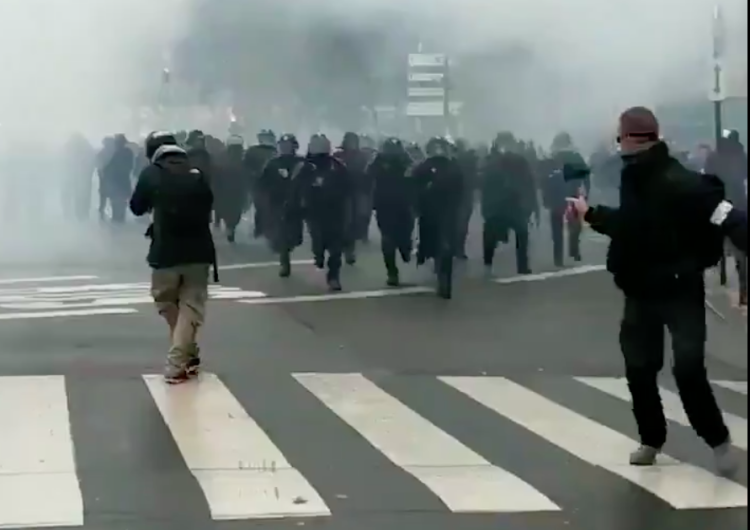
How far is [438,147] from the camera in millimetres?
8211

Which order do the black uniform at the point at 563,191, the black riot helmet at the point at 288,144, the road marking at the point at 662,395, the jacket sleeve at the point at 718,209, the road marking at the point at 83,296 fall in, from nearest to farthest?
1. the jacket sleeve at the point at 718,209
2. the road marking at the point at 662,395
3. the black uniform at the point at 563,191
4. the black riot helmet at the point at 288,144
5. the road marking at the point at 83,296

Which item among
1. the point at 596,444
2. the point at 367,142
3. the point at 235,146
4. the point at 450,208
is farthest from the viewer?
the point at 450,208

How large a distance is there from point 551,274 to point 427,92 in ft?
5.30

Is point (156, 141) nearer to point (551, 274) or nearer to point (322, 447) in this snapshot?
point (322, 447)

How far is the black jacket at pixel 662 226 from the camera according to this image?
190 inches

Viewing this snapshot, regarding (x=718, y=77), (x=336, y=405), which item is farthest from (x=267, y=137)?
(x=718, y=77)

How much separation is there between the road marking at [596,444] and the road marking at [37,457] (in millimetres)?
2053

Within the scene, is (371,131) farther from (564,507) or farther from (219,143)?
(564,507)

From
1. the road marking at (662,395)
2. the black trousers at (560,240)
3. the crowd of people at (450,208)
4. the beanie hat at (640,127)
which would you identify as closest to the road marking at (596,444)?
the crowd of people at (450,208)

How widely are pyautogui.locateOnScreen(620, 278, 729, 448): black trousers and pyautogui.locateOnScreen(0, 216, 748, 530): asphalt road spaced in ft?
0.37

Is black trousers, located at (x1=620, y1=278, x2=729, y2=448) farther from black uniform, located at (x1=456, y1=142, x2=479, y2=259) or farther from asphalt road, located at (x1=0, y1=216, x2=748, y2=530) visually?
black uniform, located at (x1=456, y1=142, x2=479, y2=259)

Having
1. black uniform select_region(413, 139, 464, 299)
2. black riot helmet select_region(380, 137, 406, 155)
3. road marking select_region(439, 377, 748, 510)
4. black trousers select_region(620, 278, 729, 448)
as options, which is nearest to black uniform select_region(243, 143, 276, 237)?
black riot helmet select_region(380, 137, 406, 155)

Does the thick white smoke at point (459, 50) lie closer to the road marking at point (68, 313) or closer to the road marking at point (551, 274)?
the road marking at point (551, 274)

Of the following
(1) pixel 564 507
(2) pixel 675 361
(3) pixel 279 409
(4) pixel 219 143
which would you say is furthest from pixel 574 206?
(4) pixel 219 143
